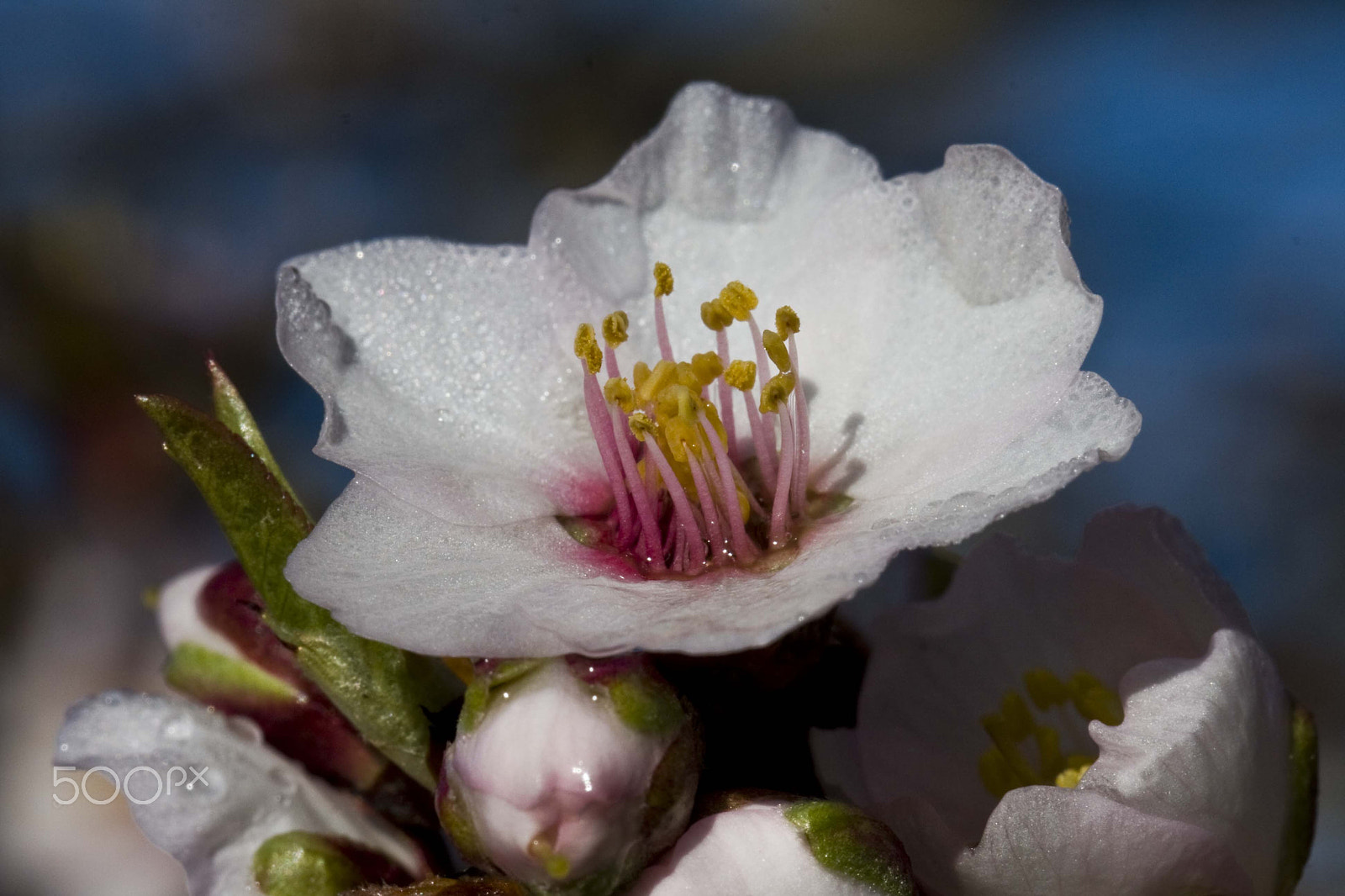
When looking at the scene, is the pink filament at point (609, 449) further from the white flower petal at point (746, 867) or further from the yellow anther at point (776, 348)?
the white flower petal at point (746, 867)

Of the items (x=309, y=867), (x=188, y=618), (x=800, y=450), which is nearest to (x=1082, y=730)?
(x=800, y=450)

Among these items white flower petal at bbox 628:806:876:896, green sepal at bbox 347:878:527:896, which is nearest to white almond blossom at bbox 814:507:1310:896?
white flower petal at bbox 628:806:876:896

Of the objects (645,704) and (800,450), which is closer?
(645,704)

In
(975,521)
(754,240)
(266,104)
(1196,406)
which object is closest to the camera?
(975,521)

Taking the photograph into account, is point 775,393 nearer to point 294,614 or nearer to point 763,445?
point 763,445

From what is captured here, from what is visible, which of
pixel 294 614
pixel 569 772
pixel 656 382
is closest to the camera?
pixel 569 772

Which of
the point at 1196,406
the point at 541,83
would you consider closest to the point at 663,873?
the point at 1196,406

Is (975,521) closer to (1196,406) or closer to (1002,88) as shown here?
(1196,406)
